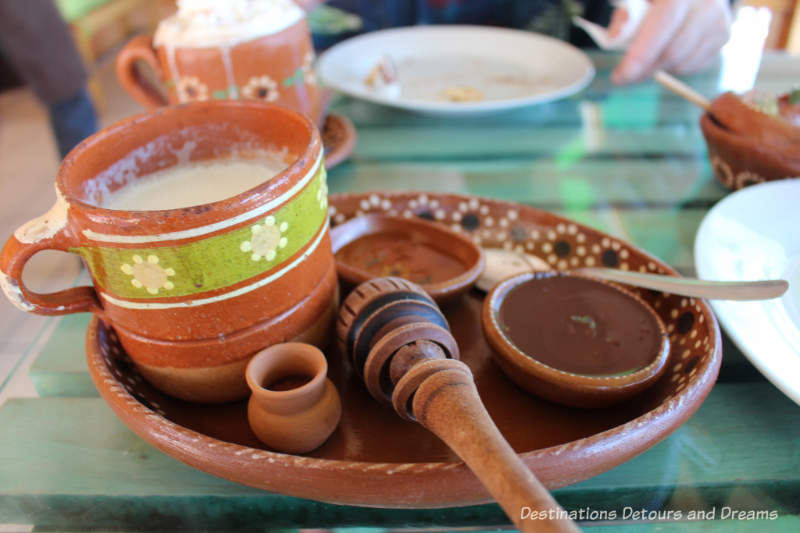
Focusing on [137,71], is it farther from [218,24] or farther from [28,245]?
[28,245]

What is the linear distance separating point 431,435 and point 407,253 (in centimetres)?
17

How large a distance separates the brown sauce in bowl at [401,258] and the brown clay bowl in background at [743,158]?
316mm

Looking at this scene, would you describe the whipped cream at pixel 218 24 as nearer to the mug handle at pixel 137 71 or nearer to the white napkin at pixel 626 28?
the mug handle at pixel 137 71

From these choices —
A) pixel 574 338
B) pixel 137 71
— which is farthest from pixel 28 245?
pixel 137 71

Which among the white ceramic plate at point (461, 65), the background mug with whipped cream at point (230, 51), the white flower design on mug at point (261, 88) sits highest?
the background mug with whipped cream at point (230, 51)

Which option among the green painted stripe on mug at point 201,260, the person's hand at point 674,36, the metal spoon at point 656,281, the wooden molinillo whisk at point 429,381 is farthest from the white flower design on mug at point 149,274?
the person's hand at point 674,36

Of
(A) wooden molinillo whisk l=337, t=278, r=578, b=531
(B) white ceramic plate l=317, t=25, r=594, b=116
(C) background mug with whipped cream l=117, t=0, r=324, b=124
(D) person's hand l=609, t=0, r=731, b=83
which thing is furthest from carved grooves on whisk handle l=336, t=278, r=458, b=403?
(D) person's hand l=609, t=0, r=731, b=83

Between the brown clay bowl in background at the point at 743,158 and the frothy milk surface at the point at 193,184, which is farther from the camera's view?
the brown clay bowl in background at the point at 743,158

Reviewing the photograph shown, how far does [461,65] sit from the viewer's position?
935mm

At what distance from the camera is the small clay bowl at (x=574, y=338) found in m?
0.34

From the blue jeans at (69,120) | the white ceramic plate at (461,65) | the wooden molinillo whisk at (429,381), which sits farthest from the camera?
the blue jeans at (69,120)

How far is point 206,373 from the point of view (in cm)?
35

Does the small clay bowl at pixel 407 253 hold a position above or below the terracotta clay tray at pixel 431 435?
above

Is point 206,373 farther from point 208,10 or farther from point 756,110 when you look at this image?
point 756,110
